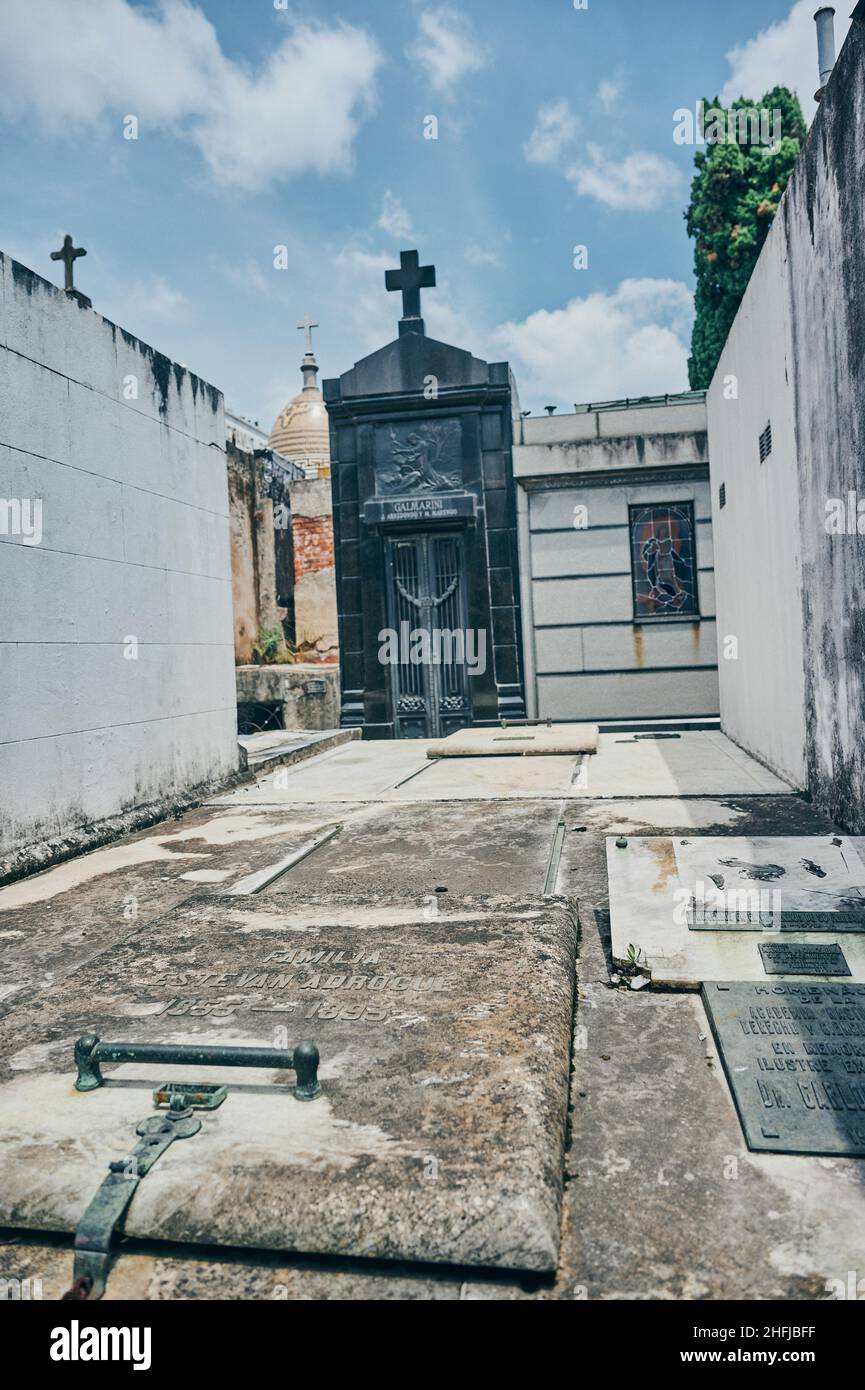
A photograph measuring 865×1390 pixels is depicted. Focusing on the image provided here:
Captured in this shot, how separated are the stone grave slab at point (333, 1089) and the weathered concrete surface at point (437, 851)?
862 millimetres

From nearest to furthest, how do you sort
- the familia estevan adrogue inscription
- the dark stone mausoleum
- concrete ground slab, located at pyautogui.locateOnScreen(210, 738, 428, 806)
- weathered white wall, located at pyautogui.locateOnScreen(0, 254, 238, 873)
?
the familia estevan adrogue inscription, weathered white wall, located at pyautogui.locateOnScreen(0, 254, 238, 873), concrete ground slab, located at pyautogui.locateOnScreen(210, 738, 428, 806), the dark stone mausoleum

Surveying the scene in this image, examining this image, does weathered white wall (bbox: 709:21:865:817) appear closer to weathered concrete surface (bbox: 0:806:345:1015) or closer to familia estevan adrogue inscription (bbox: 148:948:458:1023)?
familia estevan adrogue inscription (bbox: 148:948:458:1023)

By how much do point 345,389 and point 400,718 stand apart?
4.20m

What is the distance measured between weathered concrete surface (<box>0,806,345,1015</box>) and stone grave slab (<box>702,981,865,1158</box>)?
7.18 ft

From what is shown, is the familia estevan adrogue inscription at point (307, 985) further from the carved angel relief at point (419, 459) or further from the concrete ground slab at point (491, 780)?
the carved angel relief at point (419, 459)

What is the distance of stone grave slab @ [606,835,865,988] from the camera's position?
317 cm

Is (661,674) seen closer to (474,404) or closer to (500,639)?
(500,639)

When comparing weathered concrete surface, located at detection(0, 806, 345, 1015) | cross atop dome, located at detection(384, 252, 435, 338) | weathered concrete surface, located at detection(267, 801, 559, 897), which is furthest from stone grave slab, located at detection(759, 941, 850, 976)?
cross atop dome, located at detection(384, 252, 435, 338)

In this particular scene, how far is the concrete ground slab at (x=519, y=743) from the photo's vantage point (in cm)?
904

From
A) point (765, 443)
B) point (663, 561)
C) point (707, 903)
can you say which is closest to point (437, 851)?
point (707, 903)

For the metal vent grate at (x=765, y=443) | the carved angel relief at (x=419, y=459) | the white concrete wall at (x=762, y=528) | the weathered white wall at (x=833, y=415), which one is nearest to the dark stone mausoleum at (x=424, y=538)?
the carved angel relief at (x=419, y=459)

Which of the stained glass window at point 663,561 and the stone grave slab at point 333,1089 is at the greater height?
the stained glass window at point 663,561

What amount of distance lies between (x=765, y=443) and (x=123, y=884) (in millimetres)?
5354

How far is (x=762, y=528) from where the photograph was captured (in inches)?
289
